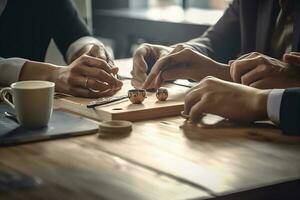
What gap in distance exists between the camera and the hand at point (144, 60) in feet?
6.15

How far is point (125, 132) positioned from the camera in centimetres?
133

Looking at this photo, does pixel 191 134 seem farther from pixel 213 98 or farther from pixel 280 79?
pixel 280 79

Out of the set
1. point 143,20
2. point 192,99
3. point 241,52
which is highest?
point 192,99

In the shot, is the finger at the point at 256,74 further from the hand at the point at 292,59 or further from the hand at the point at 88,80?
the hand at the point at 88,80

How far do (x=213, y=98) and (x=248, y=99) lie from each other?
8 centimetres

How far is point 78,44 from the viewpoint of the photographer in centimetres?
230

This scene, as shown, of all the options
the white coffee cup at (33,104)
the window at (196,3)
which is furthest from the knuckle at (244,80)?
the window at (196,3)

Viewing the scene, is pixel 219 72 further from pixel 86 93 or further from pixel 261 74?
pixel 86 93

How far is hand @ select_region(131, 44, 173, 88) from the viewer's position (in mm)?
1873

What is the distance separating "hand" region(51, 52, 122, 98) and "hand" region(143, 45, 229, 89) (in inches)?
6.4

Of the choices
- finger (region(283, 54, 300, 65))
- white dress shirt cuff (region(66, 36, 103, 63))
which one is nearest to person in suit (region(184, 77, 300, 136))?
finger (region(283, 54, 300, 65))

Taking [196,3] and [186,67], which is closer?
[186,67]

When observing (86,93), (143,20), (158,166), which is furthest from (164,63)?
(143,20)

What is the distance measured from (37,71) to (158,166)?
788 millimetres
